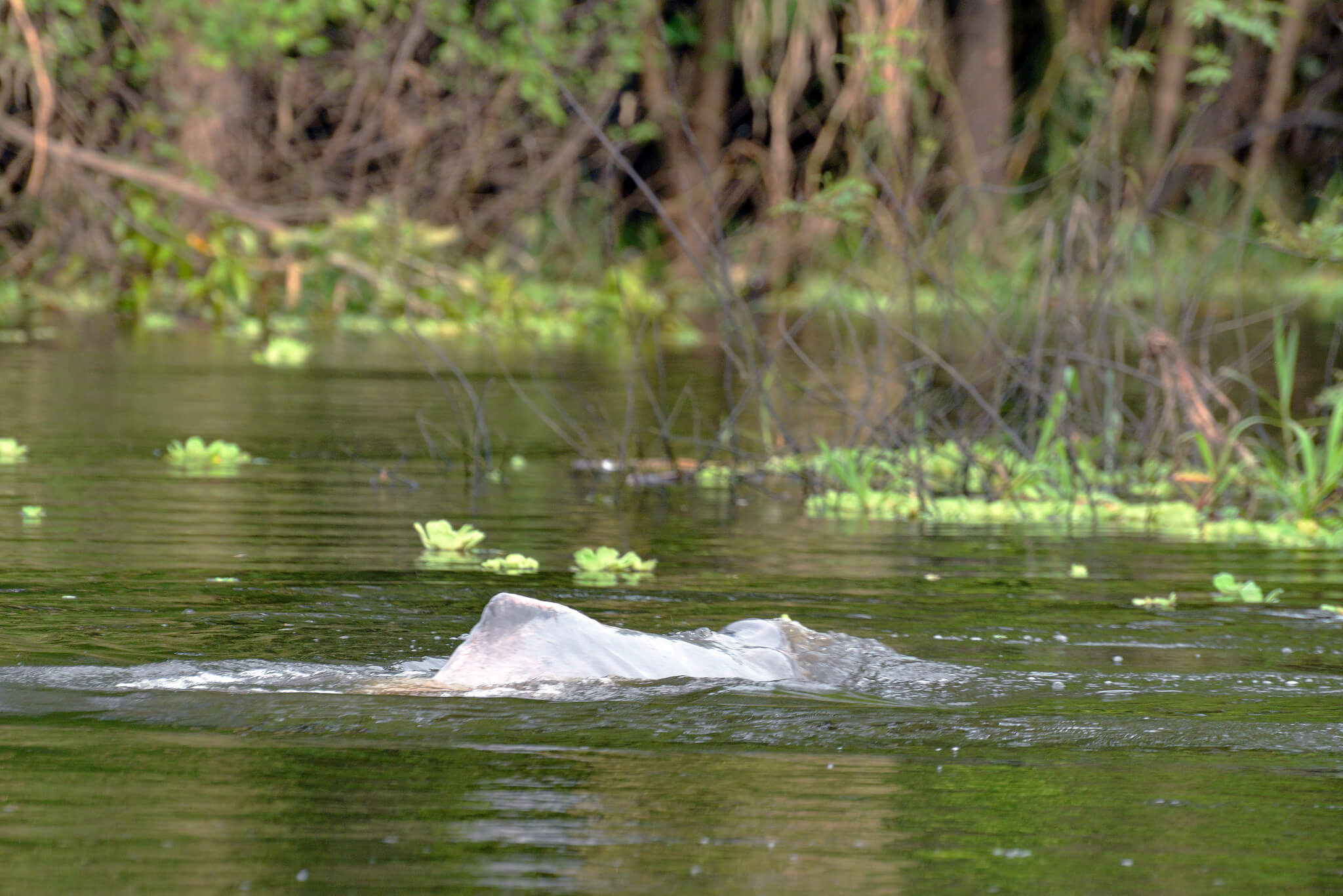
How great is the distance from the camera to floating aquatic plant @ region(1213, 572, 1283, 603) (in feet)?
14.7

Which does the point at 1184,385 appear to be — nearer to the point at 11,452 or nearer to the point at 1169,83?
the point at 11,452

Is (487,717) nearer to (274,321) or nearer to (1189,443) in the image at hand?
(1189,443)

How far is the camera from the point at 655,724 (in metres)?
3.08

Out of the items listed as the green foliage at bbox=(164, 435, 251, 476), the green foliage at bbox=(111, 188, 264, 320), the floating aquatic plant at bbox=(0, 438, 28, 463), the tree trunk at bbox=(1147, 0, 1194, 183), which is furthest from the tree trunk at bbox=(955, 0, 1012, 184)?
the floating aquatic plant at bbox=(0, 438, 28, 463)

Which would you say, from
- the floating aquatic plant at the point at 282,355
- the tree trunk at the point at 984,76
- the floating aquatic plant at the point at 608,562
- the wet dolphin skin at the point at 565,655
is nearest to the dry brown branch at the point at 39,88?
the floating aquatic plant at the point at 282,355

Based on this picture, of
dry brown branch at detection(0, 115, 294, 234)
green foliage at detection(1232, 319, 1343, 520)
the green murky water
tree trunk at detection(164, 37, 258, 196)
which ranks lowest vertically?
the green murky water

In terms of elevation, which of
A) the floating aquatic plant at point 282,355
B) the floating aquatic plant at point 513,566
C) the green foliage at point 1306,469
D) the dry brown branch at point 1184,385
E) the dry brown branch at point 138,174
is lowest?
the floating aquatic plant at point 513,566

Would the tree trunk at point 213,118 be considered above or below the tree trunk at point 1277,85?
below

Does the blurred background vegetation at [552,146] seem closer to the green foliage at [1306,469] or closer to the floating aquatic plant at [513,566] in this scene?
the green foliage at [1306,469]

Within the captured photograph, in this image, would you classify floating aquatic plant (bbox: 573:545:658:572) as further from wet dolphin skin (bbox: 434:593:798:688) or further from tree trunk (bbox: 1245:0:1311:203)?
tree trunk (bbox: 1245:0:1311:203)

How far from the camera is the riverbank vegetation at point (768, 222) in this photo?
6156mm

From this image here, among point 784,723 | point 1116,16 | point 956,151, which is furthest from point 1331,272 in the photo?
point 784,723

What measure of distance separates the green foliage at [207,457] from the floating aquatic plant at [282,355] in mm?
4207

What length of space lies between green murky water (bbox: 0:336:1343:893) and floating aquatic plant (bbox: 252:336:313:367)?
528 cm
